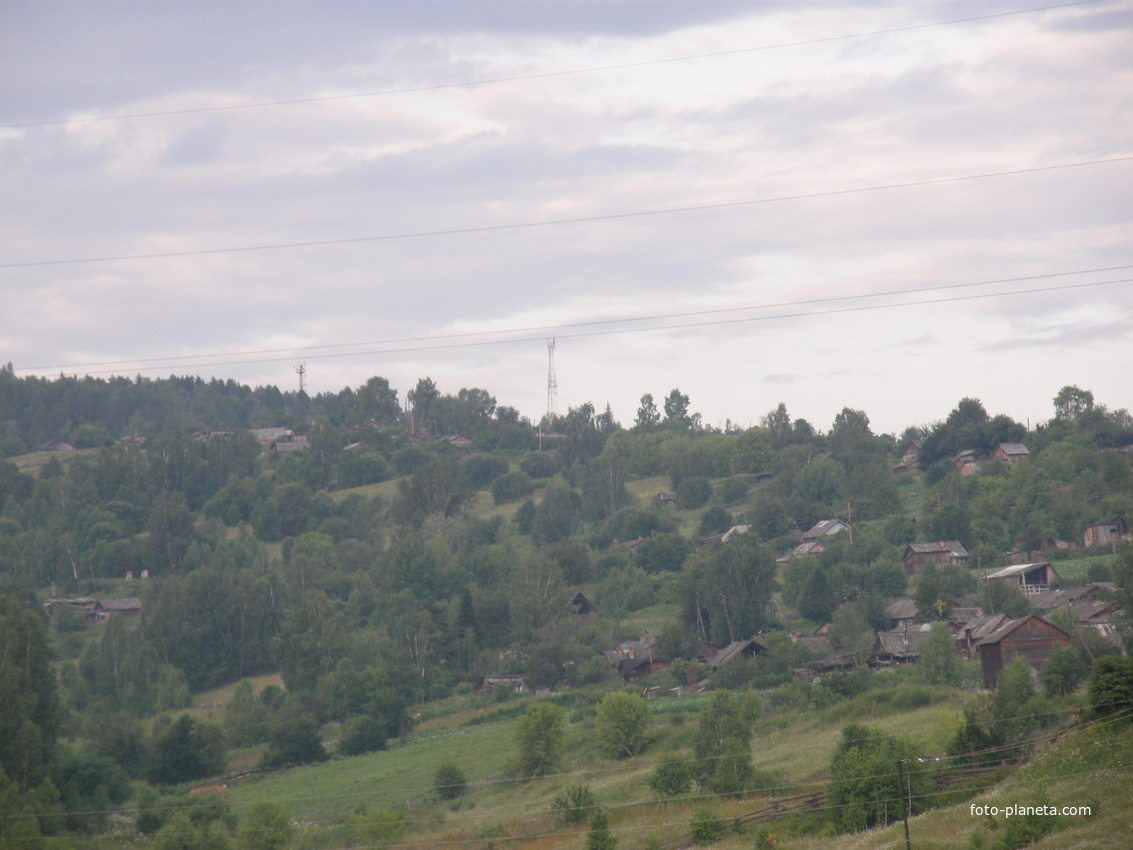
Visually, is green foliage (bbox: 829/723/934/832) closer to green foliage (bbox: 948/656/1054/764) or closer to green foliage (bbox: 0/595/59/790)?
green foliage (bbox: 948/656/1054/764)

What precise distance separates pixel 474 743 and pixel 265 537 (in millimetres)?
69584

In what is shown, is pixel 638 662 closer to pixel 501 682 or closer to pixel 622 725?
pixel 501 682

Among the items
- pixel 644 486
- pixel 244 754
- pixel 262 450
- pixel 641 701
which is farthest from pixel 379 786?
pixel 262 450

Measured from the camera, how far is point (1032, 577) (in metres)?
63.9

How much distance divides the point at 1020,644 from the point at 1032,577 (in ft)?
62.6

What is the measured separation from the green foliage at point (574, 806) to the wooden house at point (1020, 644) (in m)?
21.1

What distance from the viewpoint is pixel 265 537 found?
4562 inches

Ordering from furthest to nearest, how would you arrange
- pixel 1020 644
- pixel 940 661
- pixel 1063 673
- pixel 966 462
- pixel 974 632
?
pixel 966 462
pixel 974 632
pixel 940 661
pixel 1020 644
pixel 1063 673

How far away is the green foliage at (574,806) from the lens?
32750mm

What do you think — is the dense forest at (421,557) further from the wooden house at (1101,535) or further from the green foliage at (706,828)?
the green foliage at (706,828)

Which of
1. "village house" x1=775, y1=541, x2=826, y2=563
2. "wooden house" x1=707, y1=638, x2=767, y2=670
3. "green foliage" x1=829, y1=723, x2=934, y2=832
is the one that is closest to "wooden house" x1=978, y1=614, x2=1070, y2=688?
"wooden house" x1=707, y1=638, x2=767, y2=670

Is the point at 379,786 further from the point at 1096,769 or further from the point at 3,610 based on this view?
the point at 1096,769

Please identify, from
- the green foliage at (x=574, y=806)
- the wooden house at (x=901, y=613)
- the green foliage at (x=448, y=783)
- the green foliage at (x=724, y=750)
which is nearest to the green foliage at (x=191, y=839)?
the green foliage at (x=448, y=783)

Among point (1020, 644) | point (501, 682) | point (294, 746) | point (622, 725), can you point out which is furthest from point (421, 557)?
point (1020, 644)
